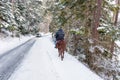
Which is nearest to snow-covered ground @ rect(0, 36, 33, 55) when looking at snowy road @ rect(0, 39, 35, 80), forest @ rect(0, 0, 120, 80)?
snowy road @ rect(0, 39, 35, 80)

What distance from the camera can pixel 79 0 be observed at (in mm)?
21984

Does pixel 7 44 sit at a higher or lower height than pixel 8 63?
lower

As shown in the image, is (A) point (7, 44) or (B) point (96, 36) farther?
(A) point (7, 44)

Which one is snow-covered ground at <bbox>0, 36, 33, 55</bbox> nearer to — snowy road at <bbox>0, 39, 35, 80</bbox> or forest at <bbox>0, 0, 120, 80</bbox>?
snowy road at <bbox>0, 39, 35, 80</bbox>

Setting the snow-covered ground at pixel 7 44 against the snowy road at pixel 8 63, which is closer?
the snowy road at pixel 8 63

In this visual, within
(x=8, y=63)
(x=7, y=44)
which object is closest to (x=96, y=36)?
(x=8, y=63)

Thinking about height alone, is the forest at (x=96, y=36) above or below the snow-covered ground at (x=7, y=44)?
above

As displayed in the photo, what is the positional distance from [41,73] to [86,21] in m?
12.9

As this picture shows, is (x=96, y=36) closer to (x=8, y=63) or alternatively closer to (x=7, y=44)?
(x=8, y=63)

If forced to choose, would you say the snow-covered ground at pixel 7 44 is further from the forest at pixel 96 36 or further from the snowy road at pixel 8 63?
the forest at pixel 96 36

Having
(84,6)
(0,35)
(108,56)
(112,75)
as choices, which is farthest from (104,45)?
(0,35)

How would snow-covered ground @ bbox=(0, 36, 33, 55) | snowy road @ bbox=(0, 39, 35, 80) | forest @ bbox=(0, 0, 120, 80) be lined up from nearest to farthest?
snowy road @ bbox=(0, 39, 35, 80)
forest @ bbox=(0, 0, 120, 80)
snow-covered ground @ bbox=(0, 36, 33, 55)

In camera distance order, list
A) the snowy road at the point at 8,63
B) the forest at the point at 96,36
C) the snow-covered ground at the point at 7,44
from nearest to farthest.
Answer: the snowy road at the point at 8,63
the forest at the point at 96,36
the snow-covered ground at the point at 7,44

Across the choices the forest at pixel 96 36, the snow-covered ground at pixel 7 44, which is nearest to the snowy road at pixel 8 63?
the forest at pixel 96 36
